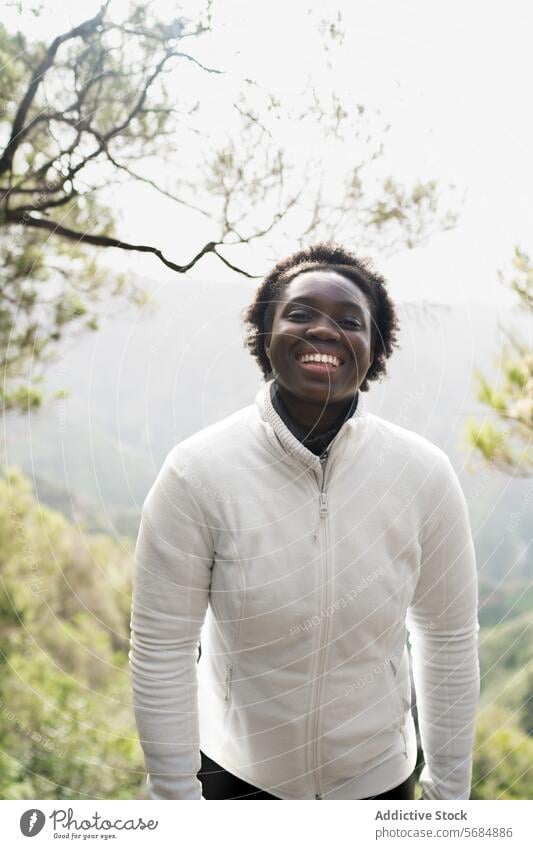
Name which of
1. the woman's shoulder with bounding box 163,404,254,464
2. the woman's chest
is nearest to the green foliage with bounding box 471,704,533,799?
the woman's chest

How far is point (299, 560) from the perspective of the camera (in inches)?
31.1

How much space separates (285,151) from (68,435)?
1.51 ft

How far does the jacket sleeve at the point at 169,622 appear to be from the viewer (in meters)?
0.77

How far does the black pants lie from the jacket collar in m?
0.35

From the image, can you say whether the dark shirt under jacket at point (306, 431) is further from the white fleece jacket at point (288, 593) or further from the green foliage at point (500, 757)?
the green foliage at point (500, 757)

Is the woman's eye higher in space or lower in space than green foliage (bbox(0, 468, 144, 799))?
higher

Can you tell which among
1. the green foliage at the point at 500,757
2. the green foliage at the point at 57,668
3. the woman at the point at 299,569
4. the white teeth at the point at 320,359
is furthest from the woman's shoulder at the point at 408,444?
the green foliage at the point at 500,757

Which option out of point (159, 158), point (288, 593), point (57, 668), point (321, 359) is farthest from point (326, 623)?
point (57, 668)

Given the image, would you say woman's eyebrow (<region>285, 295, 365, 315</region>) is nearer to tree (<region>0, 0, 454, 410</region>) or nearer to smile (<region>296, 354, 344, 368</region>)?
smile (<region>296, 354, 344, 368</region>)

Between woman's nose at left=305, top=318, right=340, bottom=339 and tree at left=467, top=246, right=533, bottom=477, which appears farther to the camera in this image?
tree at left=467, top=246, right=533, bottom=477

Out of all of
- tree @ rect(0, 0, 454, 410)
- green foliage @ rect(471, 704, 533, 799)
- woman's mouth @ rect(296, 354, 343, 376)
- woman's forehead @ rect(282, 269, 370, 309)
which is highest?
tree @ rect(0, 0, 454, 410)

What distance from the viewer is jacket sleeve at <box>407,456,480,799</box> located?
2.75ft

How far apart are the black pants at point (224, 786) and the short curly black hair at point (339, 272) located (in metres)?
0.43
